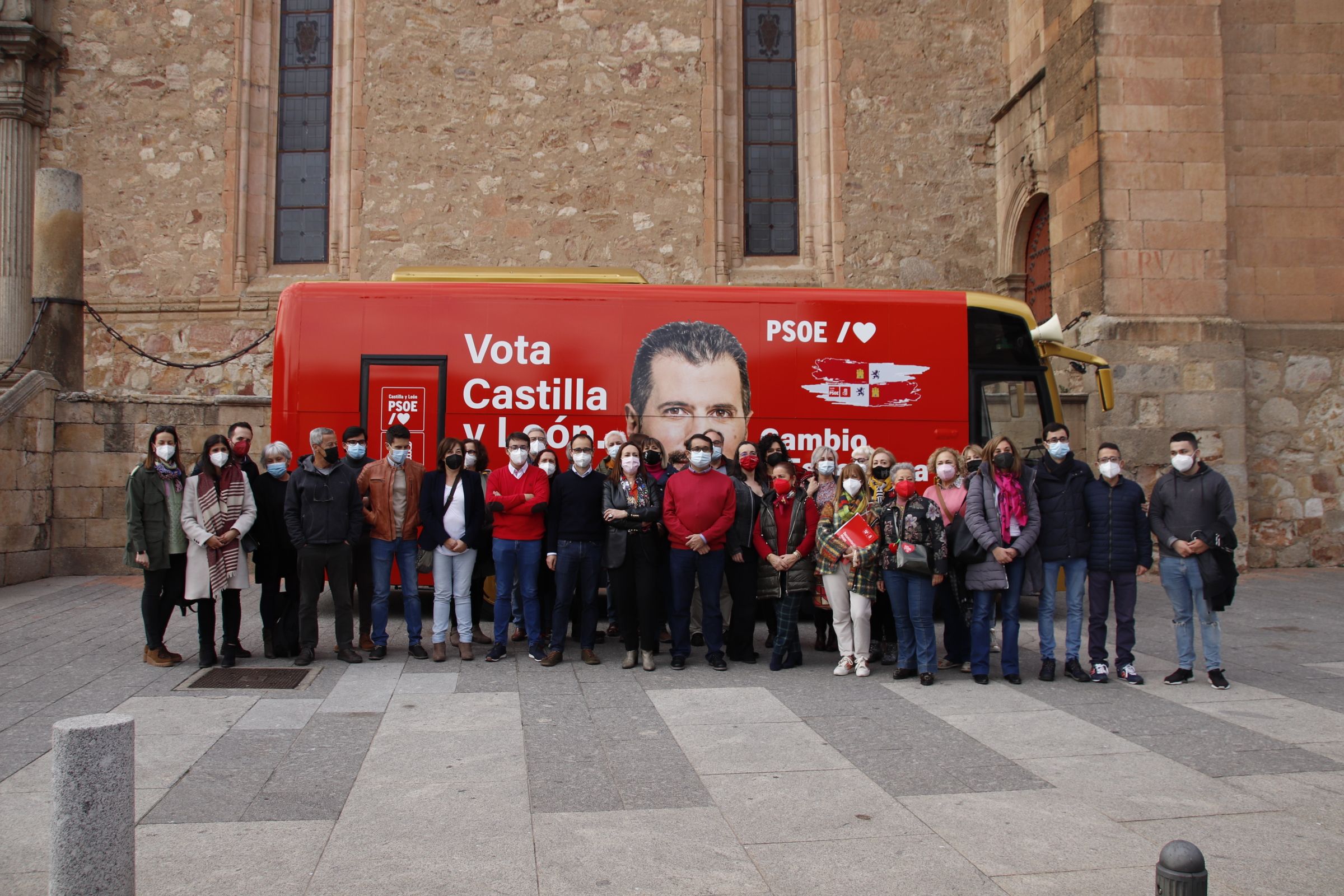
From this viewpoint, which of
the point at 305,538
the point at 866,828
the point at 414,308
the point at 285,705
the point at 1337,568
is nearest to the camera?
the point at 866,828

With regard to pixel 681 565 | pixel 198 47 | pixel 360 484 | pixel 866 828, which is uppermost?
pixel 198 47

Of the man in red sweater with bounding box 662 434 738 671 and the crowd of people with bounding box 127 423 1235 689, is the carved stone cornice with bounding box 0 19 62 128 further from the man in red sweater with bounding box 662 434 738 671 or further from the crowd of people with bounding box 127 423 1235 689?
the man in red sweater with bounding box 662 434 738 671

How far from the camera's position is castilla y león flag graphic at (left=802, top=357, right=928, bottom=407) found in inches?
393

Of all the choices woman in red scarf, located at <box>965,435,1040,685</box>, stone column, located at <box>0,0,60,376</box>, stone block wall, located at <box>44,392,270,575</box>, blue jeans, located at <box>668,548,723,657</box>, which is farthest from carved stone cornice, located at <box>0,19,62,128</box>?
woman in red scarf, located at <box>965,435,1040,685</box>

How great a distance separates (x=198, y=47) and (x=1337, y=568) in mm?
Result: 18757

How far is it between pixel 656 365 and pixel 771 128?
29.4ft

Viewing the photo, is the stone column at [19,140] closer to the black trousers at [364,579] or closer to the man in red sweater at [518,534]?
the black trousers at [364,579]

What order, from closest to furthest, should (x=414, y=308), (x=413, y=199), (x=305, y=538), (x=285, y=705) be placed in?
(x=285, y=705), (x=305, y=538), (x=414, y=308), (x=413, y=199)

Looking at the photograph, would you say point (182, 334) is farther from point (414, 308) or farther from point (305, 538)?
point (305, 538)

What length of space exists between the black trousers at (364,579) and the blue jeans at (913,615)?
4.03 meters

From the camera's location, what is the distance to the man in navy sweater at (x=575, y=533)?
7.83m

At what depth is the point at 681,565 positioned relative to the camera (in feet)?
25.5


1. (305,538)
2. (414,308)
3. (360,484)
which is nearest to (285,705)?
(305,538)

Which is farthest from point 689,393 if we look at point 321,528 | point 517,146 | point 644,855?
point 517,146
